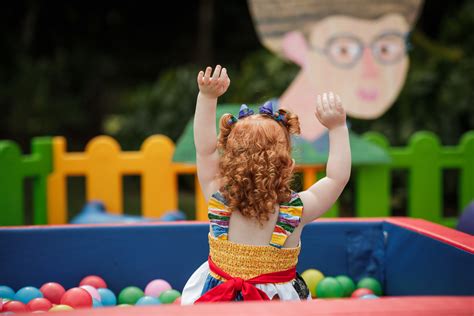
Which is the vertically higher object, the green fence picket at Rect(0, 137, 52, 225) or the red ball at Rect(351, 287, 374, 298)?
the green fence picket at Rect(0, 137, 52, 225)

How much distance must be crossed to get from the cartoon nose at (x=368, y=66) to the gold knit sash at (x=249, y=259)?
8.72 feet

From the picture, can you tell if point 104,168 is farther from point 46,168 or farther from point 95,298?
point 95,298

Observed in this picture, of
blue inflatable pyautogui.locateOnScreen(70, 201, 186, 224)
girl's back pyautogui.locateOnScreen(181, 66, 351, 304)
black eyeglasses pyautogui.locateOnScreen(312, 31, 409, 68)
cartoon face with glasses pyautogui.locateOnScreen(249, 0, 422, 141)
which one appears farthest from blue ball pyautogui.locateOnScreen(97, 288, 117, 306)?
black eyeglasses pyautogui.locateOnScreen(312, 31, 409, 68)

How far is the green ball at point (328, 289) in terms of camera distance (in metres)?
2.54

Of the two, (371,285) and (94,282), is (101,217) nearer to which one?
(94,282)

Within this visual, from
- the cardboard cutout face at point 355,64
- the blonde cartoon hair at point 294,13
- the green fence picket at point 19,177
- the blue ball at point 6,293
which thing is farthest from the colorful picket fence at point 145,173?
the blue ball at point 6,293

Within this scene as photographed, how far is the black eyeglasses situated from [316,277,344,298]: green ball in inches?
79.6

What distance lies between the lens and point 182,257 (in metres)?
2.54

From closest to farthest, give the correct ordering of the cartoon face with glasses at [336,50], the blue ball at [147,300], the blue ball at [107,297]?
the blue ball at [147,300], the blue ball at [107,297], the cartoon face with glasses at [336,50]

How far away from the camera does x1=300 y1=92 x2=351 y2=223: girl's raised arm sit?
179 centimetres

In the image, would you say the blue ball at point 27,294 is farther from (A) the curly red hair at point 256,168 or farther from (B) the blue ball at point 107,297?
(A) the curly red hair at point 256,168

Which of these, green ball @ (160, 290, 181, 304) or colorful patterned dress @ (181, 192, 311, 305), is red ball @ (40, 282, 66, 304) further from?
colorful patterned dress @ (181, 192, 311, 305)

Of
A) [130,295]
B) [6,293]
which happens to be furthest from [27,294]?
[130,295]

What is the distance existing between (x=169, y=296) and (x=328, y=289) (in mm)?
645
